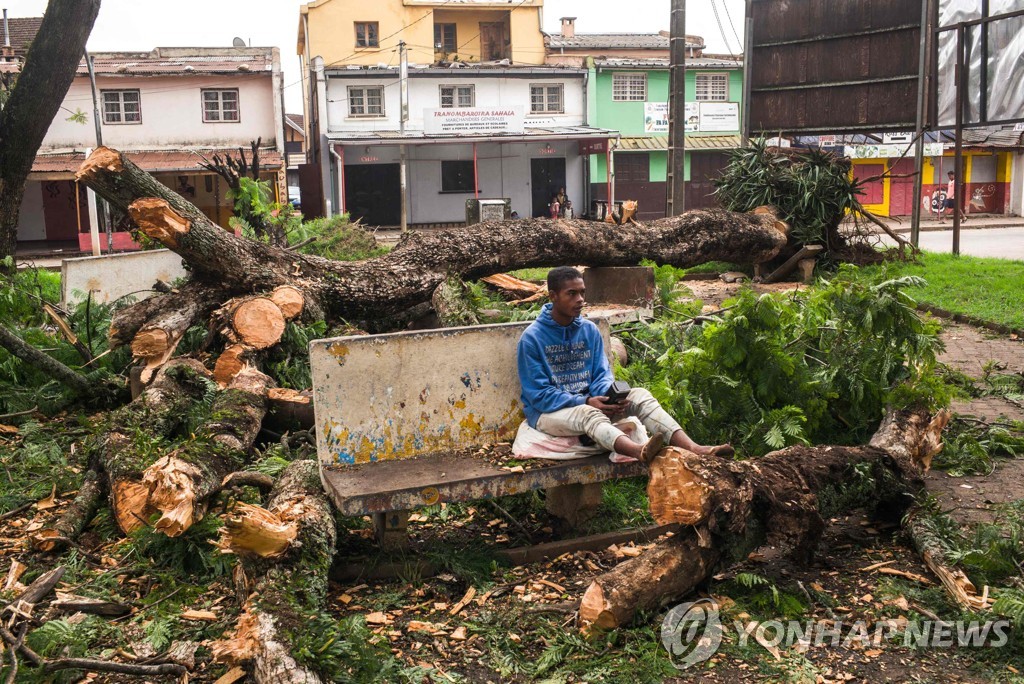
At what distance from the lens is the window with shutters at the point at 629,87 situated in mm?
34312

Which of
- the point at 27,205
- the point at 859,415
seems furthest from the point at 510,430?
the point at 27,205

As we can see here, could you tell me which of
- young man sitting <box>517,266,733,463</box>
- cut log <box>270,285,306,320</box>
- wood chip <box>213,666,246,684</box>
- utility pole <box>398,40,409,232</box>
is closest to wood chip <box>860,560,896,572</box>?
young man sitting <box>517,266,733,463</box>

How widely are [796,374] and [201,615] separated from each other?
12.1ft

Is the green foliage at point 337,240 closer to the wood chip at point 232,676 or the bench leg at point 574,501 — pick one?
the bench leg at point 574,501

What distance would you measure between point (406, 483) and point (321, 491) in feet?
1.68

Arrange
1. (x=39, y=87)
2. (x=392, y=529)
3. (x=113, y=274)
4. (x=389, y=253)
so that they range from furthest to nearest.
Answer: (x=113, y=274) < (x=389, y=253) < (x=39, y=87) < (x=392, y=529)

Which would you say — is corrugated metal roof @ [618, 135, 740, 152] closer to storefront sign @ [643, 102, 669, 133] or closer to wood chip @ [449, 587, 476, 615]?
storefront sign @ [643, 102, 669, 133]

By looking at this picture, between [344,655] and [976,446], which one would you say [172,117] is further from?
[344,655]

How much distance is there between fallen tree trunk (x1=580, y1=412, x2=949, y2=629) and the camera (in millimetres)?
3799

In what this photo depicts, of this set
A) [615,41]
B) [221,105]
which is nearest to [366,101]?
[221,105]

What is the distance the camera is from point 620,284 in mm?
10039

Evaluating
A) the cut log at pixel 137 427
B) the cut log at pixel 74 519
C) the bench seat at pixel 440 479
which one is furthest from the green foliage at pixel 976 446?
the cut log at pixel 74 519

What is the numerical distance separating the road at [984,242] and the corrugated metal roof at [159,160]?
18443mm

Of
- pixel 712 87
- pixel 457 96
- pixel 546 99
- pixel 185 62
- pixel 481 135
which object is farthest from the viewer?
pixel 712 87
